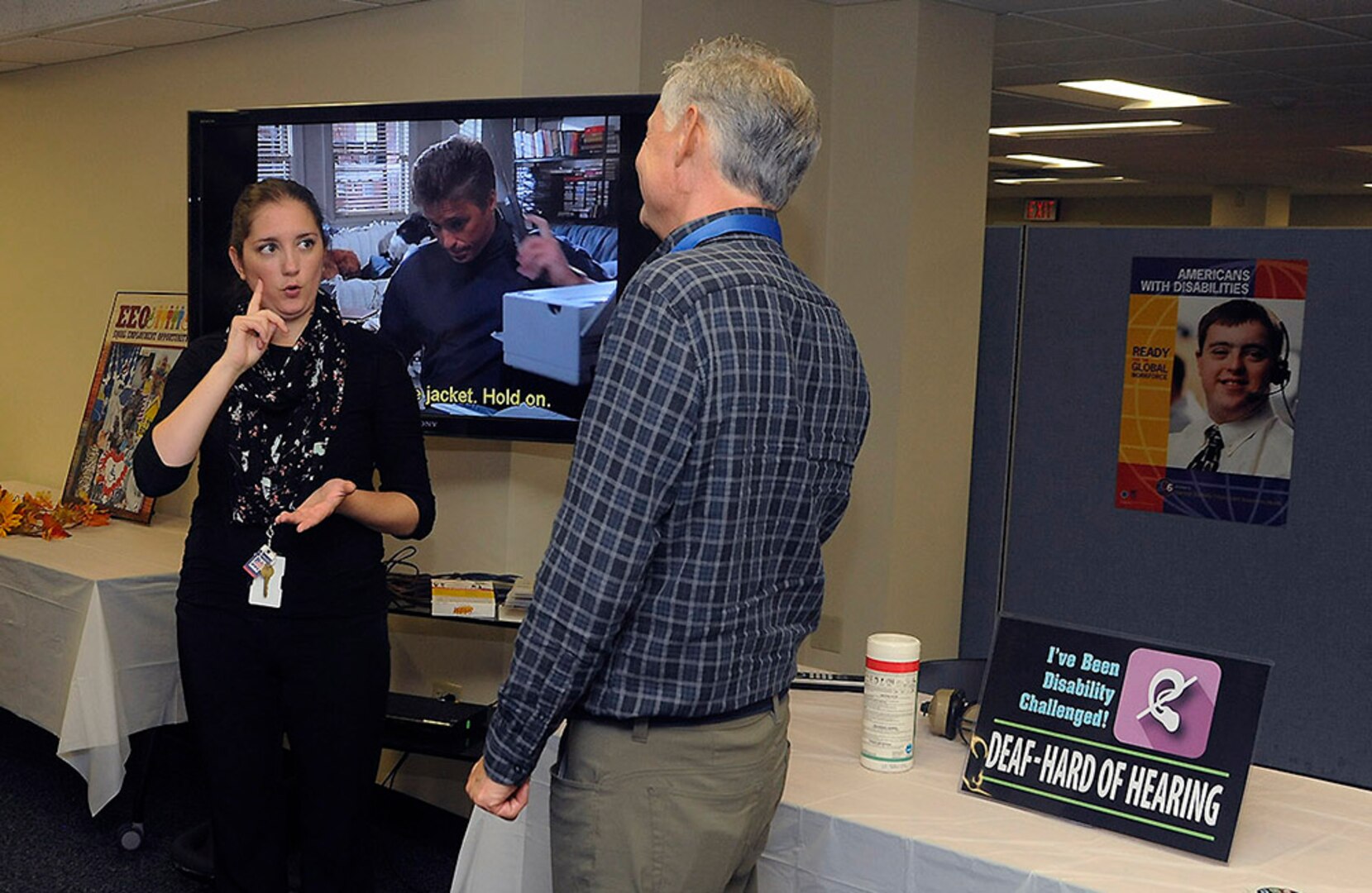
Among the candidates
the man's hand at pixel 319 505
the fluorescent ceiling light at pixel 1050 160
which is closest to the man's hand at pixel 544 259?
the man's hand at pixel 319 505

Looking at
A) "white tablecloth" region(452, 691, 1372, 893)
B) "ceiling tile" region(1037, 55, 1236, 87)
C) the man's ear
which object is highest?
"ceiling tile" region(1037, 55, 1236, 87)

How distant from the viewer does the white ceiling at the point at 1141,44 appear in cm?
382

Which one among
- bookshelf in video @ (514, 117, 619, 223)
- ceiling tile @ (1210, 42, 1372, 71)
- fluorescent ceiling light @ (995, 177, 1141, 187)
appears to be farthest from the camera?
fluorescent ceiling light @ (995, 177, 1141, 187)

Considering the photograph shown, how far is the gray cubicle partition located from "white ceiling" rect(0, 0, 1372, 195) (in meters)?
0.63

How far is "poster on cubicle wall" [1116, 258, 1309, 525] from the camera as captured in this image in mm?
3842

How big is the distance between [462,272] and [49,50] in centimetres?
232

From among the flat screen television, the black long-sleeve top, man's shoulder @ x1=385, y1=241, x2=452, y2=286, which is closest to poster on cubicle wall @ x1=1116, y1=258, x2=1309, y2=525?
the flat screen television

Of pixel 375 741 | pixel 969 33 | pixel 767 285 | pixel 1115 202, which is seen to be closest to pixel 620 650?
pixel 767 285

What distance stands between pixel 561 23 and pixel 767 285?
1966 mm

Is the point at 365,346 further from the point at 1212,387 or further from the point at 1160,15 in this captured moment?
the point at 1160,15

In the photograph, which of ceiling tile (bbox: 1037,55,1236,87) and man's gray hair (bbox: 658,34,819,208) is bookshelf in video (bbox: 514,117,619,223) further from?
ceiling tile (bbox: 1037,55,1236,87)

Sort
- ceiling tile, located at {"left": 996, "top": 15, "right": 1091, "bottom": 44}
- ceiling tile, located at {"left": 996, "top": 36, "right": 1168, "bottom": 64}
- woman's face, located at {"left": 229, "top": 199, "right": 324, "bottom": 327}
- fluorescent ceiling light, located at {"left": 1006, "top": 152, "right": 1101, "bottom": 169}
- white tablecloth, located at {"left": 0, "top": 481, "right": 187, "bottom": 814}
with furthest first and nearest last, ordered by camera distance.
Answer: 1. fluorescent ceiling light, located at {"left": 1006, "top": 152, "right": 1101, "bottom": 169}
2. ceiling tile, located at {"left": 996, "top": 36, "right": 1168, "bottom": 64}
3. ceiling tile, located at {"left": 996, "top": 15, "right": 1091, "bottom": 44}
4. white tablecloth, located at {"left": 0, "top": 481, "right": 187, "bottom": 814}
5. woman's face, located at {"left": 229, "top": 199, "right": 324, "bottom": 327}

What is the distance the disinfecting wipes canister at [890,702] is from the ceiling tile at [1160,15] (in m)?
2.57

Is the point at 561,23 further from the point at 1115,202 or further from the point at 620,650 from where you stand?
the point at 1115,202
